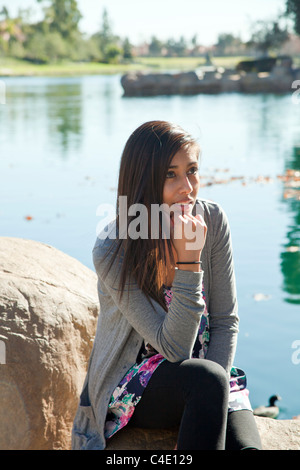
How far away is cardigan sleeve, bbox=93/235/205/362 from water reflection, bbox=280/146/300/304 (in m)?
2.82

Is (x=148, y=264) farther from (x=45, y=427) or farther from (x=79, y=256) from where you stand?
(x=79, y=256)

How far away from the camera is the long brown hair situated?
6.36 ft

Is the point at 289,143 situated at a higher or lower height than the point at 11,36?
lower

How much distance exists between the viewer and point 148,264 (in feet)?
6.51

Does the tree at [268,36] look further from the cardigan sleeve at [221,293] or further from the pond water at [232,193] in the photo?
the cardigan sleeve at [221,293]

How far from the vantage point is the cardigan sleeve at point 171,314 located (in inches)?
71.7

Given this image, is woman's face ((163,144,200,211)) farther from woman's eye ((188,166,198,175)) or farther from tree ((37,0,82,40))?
tree ((37,0,82,40))

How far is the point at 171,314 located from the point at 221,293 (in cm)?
35

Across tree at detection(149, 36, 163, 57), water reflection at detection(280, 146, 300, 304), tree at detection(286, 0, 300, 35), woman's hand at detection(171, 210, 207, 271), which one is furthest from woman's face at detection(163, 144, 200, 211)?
tree at detection(149, 36, 163, 57)

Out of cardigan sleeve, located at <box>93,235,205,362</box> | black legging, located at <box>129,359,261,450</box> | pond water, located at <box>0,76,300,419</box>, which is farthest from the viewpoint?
pond water, located at <box>0,76,300,419</box>

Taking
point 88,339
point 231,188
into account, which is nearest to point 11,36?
point 231,188

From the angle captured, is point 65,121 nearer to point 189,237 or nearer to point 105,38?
point 189,237

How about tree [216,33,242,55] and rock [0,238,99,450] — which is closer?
rock [0,238,99,450]
